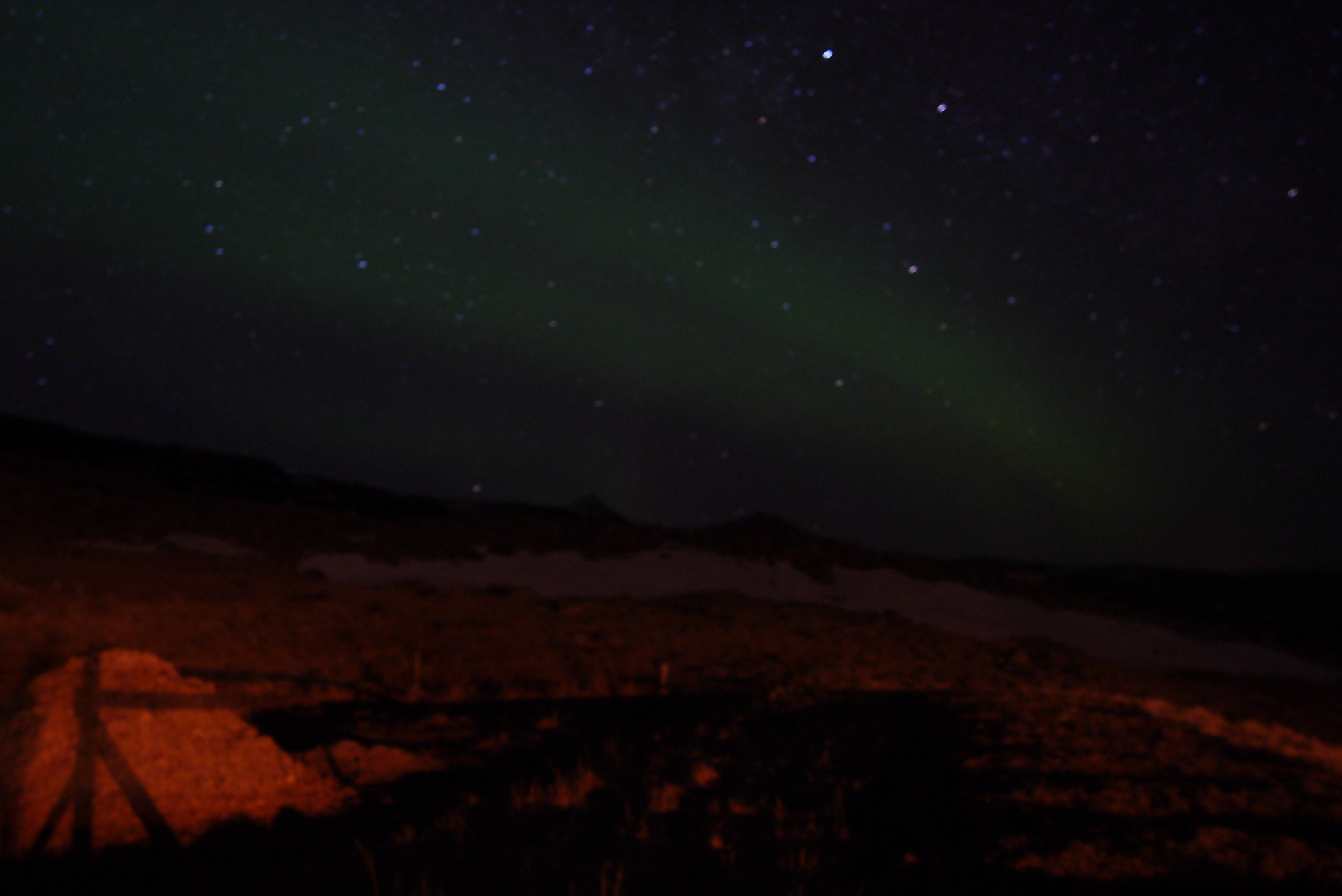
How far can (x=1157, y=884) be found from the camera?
12.6 ft

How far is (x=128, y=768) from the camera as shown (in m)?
5.55

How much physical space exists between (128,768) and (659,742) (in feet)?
13.5

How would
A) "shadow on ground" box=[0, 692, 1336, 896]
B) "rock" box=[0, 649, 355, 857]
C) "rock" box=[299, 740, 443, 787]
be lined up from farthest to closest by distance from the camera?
"rock" box=[299, 740, 443, 787] → "rock" box=[0, 649, 355, 857] → "shadow on ground" box=[0, 692, 1336, 896]

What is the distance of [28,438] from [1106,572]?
2558 inches

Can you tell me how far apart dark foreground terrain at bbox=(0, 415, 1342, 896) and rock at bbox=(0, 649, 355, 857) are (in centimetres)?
18

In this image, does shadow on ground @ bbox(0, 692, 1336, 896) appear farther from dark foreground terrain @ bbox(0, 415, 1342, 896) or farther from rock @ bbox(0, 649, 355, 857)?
rock @ bbox(0, 649, 355, 857)

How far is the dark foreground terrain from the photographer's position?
438 centimetres

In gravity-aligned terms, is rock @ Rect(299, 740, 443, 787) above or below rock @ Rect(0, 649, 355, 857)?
below

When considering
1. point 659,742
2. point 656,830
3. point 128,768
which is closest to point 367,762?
point 128,768

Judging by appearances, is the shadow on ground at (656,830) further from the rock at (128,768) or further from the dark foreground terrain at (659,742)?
the rock at (128,768)

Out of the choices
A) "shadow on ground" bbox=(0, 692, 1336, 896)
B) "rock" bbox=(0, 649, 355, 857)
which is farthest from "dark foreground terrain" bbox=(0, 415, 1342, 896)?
"rock" bbox=(0, 649, 355, 857)

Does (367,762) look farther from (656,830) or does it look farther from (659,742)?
(656,830)

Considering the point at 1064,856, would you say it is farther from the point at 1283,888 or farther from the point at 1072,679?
the point at 1072,679

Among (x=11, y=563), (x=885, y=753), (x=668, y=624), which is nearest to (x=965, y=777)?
(x=885, y=753)
